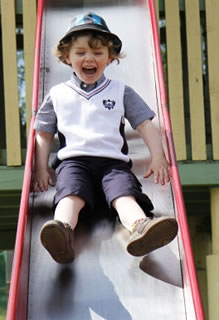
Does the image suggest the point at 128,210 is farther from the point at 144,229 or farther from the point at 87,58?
the point at 87,58

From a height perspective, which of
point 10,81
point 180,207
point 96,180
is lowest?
point 180,207

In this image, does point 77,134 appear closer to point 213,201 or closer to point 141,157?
point 141,157

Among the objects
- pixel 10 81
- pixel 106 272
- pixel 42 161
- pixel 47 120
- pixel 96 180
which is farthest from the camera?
pixel 10 81

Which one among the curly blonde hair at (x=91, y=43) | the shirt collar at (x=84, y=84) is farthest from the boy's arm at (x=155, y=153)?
the curly blonde hair at (x=91, y=43)

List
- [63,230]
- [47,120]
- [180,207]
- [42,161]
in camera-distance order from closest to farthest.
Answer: [63,230] < [180,207] < [42,161] < [47,120]

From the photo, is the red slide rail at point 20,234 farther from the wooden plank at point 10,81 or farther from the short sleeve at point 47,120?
the wooden plank at point 10,81

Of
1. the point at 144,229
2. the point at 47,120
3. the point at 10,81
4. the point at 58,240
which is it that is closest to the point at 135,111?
the point at 47,120

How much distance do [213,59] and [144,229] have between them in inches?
127

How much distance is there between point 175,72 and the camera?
6203 millimetres

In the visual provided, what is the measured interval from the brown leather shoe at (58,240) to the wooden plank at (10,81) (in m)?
2.67

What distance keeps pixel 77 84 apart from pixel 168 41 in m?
2.28

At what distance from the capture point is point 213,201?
20.8 feet

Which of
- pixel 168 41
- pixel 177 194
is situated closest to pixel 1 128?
pixel 168 41

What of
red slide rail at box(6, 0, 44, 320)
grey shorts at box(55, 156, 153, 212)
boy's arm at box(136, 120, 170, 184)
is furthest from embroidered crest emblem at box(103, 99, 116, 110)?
red slide rail at box(6, 0, 44, 320)
